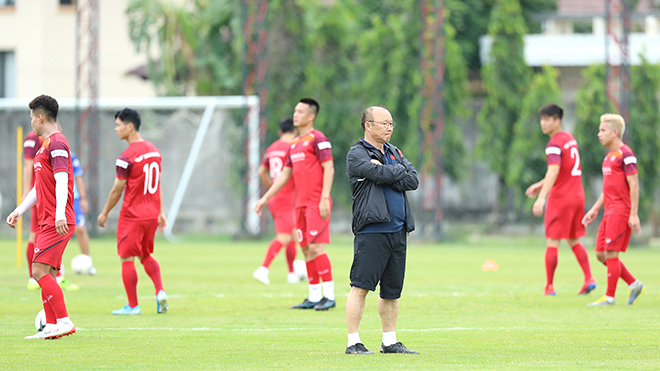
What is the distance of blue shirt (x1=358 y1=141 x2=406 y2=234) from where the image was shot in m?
6.93

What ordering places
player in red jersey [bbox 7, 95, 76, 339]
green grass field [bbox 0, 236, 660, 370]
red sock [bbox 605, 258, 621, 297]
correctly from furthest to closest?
1. red sock [bbox 605, 258, 621, 297]
2. player in red jersey [bbox 7, 95, 76, 339]
3. green grass field [bbox 0, 236, 660, 370]

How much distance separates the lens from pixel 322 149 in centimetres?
1018

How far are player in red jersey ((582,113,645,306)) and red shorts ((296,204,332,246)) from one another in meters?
3.16

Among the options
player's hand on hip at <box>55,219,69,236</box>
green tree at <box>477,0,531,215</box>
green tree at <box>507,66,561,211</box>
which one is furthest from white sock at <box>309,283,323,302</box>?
green tree at <box>477,0,531,215</box>

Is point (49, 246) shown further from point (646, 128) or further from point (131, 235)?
point (646, 128)

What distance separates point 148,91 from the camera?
127ft

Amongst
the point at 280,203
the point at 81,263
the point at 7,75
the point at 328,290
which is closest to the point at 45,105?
the point at 328,290

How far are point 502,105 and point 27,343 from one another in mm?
21568

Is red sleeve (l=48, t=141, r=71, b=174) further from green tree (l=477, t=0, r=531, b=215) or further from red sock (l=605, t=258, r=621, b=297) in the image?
green tree (l=477, t=0, r=531, b=215)

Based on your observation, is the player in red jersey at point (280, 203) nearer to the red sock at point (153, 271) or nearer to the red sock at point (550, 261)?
the red sock at point (153, 271)

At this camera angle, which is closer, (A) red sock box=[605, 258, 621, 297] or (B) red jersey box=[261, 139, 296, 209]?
(A) red sock box=[605, 258, 621, 297]

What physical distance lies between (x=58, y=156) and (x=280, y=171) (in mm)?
5352

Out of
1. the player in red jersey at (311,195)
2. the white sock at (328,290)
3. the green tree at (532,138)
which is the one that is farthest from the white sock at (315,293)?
the green tree at (532,138)

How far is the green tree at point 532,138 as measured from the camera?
25.6 m
